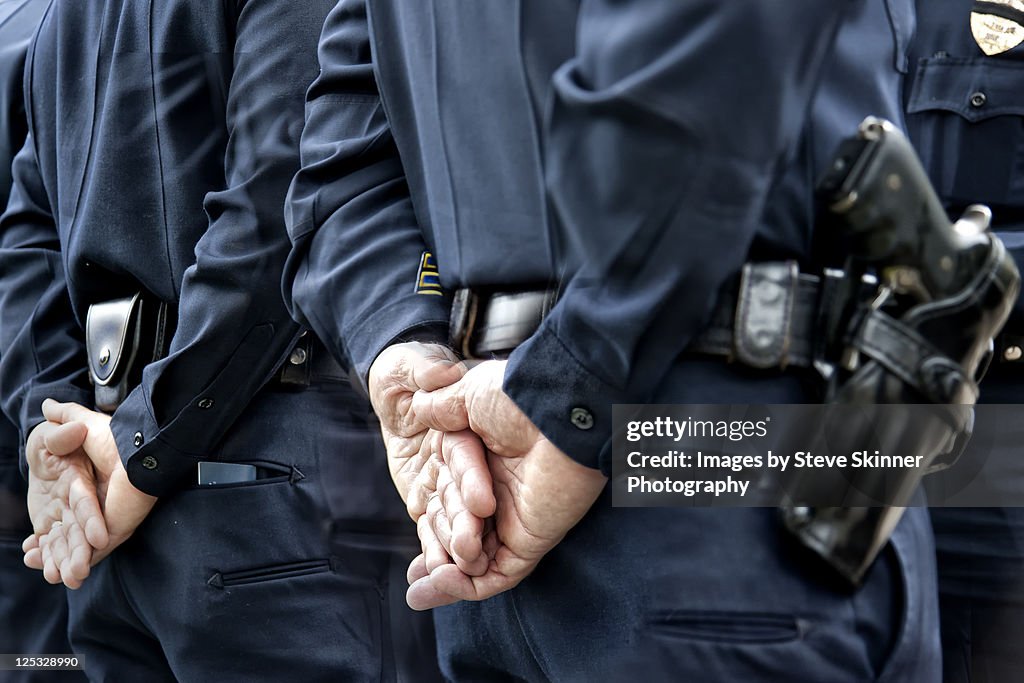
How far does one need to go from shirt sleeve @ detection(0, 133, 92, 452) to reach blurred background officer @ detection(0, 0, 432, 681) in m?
0.07

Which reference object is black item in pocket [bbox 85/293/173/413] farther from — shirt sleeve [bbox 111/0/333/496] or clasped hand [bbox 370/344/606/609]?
clasped hand [bbox 370/344/606/609]

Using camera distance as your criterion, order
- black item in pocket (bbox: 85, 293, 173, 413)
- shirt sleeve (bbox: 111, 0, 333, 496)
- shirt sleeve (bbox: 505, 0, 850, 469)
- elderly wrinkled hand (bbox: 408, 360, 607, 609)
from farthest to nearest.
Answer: black item in pocket (bbox: 85, 293, 173, 413), shirt sleeve (bbox: 111, 0, 333, 496), elderly wrinkled hand (bbox: 408, 360, 607, 609), shirt sleeve (bbox: 505, 0, 850, 469)

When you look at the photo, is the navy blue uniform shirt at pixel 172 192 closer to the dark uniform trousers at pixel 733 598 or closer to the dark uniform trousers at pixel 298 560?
the dark uniform trousers at pixel 298 560

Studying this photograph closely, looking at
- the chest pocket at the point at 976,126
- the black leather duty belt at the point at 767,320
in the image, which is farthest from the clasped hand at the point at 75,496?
the chest pocket at the point at 976,126

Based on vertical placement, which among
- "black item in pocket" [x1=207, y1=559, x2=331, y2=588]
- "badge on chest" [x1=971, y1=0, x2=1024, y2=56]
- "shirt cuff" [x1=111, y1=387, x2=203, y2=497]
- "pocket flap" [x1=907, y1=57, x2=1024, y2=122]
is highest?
"badge on chest" [x1=971, y1=0, x2=1024, y2=56]

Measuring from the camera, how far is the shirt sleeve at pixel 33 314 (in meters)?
1.47

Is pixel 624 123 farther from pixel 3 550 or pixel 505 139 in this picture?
pixel 3 550

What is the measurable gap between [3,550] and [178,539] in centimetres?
43

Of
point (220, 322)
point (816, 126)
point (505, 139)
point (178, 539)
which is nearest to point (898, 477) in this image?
point (816, 126)

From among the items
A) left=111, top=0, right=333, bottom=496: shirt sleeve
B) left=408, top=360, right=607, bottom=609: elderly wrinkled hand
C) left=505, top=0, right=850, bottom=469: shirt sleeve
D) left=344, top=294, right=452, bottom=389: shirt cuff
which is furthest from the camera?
left=111, top=0, right=333, bottom=496: shirt sleeve

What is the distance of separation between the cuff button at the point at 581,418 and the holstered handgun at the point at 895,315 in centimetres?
16

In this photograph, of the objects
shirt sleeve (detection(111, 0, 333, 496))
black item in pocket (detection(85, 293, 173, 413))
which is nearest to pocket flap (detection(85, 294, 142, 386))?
black item in pocket (detection(85, 293, 173, 413))

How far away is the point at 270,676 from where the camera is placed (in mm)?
1293

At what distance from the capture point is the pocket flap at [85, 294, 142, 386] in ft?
4.49
